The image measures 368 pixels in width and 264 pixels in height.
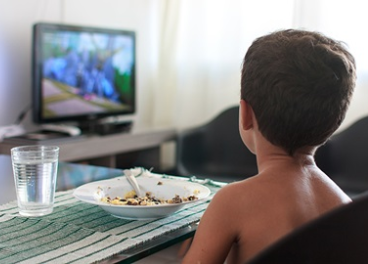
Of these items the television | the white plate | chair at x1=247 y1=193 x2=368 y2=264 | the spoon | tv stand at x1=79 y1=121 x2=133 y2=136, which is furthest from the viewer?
tv stand at x1=79 y1=121 x2=133 y2=136

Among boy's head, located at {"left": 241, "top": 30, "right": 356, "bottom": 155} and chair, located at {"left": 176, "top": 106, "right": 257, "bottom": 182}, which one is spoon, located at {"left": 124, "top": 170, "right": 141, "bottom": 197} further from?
chair, located at {"left": 176, "top": 106, "right": 257, "bottom": 182}

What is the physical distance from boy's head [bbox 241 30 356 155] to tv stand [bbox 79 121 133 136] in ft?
7.64

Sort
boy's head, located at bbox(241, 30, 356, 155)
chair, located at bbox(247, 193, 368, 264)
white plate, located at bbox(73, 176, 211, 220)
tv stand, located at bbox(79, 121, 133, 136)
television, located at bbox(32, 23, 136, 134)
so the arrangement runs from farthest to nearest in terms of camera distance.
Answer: tv stand, located at bbox(79, 121, 133, 136), television, located at bbox(32, 23, 136, 134), white plate, located at bbox(73, 176, 211, 220), boy's head, located at bbox(241, 30, 356, 155), chair, located at bbox(247, 193, 368, 264)

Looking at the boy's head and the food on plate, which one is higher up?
the boy's head

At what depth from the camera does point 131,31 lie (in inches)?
143

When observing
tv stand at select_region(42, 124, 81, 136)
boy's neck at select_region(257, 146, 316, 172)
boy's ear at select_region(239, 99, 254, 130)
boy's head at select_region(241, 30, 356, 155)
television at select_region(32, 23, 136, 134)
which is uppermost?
boy's head at select_region(241, 30, 356, 155)

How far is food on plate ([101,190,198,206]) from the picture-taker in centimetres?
124

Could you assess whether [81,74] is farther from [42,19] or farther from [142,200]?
A: [142,200]

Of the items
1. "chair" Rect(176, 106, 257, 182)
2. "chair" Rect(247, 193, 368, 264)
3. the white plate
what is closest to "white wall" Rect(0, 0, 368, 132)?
"chair" Rect(176, 106, 257, 182)

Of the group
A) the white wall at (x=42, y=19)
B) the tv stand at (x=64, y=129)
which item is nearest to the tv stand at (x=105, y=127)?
the tv stand at (x=64, y=129)

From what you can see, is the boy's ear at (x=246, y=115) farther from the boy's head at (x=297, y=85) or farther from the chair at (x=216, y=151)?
the chair at (x=216, y=151)

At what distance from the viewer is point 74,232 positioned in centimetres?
112

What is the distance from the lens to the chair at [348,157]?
9.58 ft

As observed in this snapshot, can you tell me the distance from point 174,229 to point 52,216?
27cm
